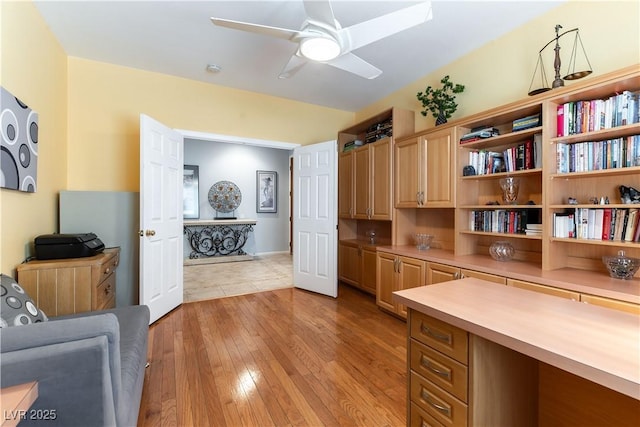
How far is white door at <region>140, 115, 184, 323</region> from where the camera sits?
2.78 metres

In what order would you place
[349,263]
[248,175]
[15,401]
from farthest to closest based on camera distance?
[248,175], [349,263], [15,401]

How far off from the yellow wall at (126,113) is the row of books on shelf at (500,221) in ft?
9.58

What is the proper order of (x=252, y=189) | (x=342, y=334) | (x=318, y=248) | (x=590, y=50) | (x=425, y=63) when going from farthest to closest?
(x=252, y=189), (x=318, y=248), (x=425, y=63), (x=342, y=334), (x=590, y=50)

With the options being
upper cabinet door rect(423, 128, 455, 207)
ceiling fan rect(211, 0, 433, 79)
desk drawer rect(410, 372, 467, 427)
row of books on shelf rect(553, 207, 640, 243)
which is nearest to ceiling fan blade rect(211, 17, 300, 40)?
ceiling fan rect(211, 0, 433, 79)

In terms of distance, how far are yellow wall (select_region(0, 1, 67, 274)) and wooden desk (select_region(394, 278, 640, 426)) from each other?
262 centimetres

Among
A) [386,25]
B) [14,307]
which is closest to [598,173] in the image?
[386,25]

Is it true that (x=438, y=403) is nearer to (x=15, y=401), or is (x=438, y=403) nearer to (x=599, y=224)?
(x=15, y=401)

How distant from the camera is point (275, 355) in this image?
7.46 ft

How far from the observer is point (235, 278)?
15.4 feet

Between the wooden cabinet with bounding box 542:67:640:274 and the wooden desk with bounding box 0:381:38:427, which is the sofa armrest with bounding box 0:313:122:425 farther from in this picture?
the wooden cabinet with bounding box 542:67:640:274

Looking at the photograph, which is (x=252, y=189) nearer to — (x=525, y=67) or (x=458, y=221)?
(x=458, y=221)

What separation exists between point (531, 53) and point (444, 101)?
30.2 inches

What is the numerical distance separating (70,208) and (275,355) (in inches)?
98.0

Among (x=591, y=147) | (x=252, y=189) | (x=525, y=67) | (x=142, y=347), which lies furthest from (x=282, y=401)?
(x=252, y=189)
